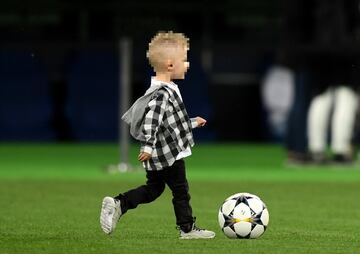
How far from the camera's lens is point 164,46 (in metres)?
8.99

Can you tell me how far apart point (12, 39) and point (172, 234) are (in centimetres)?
1761

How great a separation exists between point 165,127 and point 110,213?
2.30 feet

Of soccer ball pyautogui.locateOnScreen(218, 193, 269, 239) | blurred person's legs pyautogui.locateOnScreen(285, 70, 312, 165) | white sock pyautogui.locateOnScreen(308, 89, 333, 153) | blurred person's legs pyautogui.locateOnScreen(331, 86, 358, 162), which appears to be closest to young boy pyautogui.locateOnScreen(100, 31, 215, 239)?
soccer ball pyautogui.locateOnScreen(218, 193, 269, 239)

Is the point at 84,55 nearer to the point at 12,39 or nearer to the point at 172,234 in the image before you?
the point at 12,39

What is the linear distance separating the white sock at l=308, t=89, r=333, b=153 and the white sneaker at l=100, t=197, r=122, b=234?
9.67 meters

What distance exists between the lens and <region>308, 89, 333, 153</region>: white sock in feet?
60.6

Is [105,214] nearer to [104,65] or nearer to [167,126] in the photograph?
[167,126]

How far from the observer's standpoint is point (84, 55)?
26.8 meters

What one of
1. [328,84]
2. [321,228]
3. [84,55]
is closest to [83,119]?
[84,55]

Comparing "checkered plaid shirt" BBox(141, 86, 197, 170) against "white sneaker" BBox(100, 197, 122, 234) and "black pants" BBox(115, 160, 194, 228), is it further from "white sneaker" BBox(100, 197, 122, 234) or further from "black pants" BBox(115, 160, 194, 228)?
"white sneaker" BBox(100, 197, 122, 234)

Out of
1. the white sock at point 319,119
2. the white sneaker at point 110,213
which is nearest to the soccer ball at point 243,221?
the white sneaker at point 110,213

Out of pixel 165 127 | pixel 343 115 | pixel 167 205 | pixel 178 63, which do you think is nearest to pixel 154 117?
pixel 165 127

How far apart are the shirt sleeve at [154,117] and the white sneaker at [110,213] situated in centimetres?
53

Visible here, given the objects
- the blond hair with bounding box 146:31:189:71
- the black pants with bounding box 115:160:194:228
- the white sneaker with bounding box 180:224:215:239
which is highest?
the blond hair with bounding box 146:31:189:71
